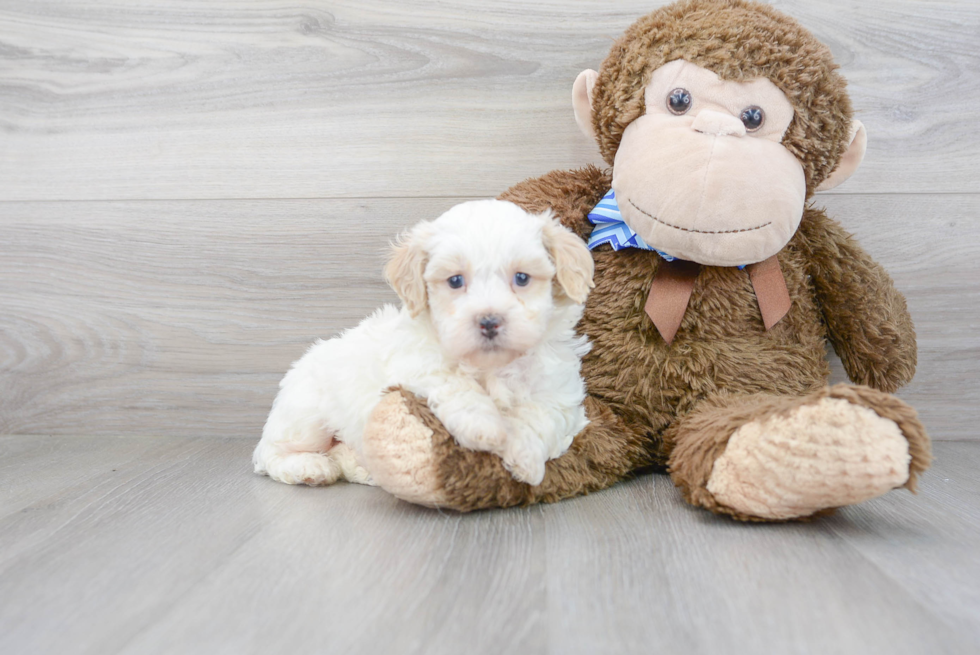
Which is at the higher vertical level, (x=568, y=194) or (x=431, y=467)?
(x=568, y=194)

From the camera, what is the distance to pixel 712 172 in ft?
3.43

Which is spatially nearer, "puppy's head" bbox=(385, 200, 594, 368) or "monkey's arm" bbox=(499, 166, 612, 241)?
"puppy's head" bbox=(385, 200, 594, 368)

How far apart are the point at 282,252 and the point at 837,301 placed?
1.09m

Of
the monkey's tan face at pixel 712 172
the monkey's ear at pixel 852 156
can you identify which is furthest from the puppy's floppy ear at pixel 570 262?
the monkey's ear at pixel 852 156

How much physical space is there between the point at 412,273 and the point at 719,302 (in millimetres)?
506

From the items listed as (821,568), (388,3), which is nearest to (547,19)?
(388,3)

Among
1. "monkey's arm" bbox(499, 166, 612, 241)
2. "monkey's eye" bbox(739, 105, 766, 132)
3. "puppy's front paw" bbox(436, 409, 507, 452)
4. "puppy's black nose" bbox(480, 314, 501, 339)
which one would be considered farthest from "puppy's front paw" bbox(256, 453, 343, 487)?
"monkey's eye" bbox(739, 105, 766, 132)

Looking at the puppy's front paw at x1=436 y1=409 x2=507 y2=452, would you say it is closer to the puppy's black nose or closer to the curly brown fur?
the puppy's black nose

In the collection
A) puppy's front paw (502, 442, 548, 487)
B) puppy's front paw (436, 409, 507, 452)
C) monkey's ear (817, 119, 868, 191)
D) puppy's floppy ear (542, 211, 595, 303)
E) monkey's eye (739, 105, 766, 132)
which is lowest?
puppy's front paw (502, 442, 548, 487)

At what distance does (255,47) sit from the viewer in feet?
4.98

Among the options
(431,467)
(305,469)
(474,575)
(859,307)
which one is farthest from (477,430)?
(859,307)

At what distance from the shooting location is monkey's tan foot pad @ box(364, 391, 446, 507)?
3.19 feet

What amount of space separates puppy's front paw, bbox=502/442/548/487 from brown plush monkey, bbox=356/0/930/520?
2 centimetres

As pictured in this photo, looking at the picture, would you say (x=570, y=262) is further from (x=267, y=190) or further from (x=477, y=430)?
(x=267, y=190)
